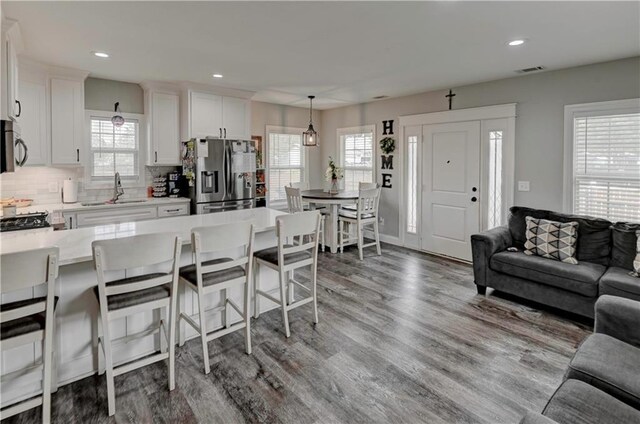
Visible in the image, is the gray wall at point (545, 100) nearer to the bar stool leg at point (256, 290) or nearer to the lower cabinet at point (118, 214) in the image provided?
the bar stool leg at point (256, 290)

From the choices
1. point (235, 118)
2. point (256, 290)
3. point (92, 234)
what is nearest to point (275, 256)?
point (256, 290)

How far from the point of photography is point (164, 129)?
5.09 m

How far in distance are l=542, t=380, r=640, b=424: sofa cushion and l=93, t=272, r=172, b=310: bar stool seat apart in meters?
2.18

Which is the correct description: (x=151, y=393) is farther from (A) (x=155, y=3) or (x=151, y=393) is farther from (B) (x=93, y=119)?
(B) (x=93, y=119)

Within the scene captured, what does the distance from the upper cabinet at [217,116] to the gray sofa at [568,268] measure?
12.4 feet

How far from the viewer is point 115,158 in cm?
497

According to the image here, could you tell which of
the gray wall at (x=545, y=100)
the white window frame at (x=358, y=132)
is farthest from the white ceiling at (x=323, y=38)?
the white window frame at (x=358, y=132)

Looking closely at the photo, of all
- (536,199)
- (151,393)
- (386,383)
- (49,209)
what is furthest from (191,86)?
(536,199)

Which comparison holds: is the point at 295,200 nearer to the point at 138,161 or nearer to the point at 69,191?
the point at 138,161

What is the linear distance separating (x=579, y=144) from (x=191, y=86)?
16.5 ft

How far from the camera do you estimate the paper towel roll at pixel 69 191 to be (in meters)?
4.50

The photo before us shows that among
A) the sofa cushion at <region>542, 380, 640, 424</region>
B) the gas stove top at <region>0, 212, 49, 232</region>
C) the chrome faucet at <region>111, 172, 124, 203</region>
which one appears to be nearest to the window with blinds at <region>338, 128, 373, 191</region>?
the chrome faucet at <region>111, 172, 124, 203</region>

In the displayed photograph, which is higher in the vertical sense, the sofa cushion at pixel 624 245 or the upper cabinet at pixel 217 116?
the upper cabinet at pixel 217 116

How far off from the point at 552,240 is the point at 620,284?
75cm
